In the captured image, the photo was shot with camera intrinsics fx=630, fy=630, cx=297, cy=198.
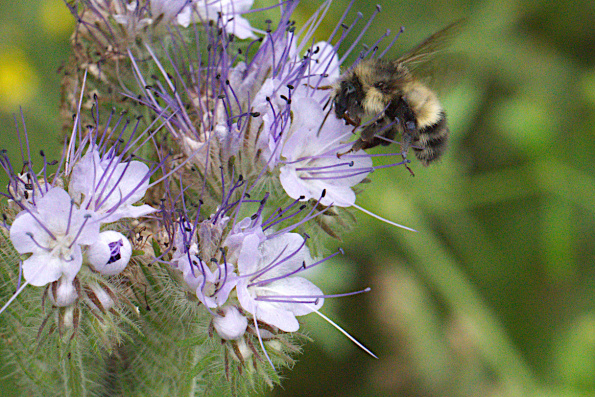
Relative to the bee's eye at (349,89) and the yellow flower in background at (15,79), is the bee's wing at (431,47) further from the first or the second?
the yellow flower in background at (15,79)

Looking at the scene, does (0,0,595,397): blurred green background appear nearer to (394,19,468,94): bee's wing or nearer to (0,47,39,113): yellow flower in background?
(0,47,39,113): yellow flower in background

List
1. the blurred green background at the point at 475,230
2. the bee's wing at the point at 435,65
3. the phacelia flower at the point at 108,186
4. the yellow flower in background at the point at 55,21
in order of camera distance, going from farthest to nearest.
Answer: the yellow flower in background at the point at 55,21, the blurred green background at the point at 475,230, the bee's wing at the point at 435,65, the phacelia flower at the point at 108,186

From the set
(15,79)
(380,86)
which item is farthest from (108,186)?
(15,79)

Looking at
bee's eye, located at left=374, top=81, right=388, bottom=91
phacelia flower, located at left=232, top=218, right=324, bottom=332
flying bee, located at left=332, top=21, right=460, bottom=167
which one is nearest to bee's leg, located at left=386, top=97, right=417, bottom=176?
flying bee, located at left=332, top=21, right=460, bottom=167

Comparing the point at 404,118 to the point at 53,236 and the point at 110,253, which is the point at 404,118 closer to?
the point at 110,253

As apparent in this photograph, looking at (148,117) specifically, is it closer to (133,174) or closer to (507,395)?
(133,174)

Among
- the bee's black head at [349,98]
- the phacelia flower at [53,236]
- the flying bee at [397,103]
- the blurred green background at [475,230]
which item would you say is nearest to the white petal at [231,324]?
the phacelia flower at [53,236]

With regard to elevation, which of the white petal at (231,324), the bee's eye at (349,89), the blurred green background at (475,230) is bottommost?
the blurred green background at (475,230)
